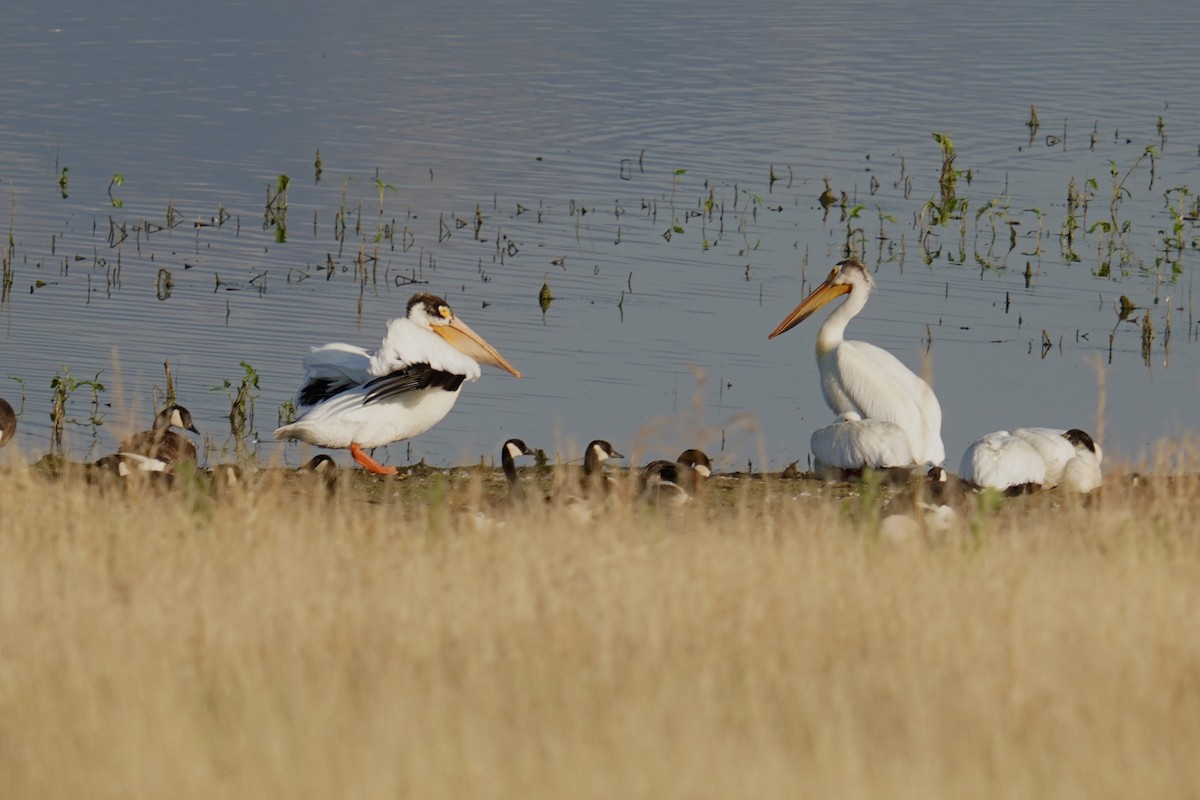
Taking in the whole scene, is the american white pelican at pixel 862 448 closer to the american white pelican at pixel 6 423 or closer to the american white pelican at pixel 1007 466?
the american white pelican at pixel 1007 466

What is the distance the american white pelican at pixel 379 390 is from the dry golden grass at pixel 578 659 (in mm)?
2910

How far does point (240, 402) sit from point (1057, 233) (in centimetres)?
825

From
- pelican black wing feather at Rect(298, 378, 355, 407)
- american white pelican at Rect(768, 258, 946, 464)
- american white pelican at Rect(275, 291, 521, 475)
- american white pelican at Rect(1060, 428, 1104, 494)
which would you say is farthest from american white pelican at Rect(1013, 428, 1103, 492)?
pelican black wing feather at Rect(298, 378, 355, 407)

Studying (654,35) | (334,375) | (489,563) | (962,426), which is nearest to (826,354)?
(962,426)

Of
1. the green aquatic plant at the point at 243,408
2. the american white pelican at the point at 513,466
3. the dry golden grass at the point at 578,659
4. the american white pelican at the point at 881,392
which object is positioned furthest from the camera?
the green aquatic plant at the point at 243,408

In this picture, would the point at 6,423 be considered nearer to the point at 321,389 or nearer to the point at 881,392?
the point at 321,389

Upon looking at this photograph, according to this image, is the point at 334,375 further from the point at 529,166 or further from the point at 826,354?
the point at 529,166

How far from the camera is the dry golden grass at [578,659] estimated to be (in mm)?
4094

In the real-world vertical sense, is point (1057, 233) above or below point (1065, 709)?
above

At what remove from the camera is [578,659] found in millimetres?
4895

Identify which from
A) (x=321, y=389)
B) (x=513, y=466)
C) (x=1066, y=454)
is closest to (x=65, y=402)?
(x=321, y=389)

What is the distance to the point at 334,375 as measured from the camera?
32.8 feet

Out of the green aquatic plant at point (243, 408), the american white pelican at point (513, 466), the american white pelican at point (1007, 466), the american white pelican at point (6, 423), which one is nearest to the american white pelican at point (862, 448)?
the american white pelican at point (1007, 466)

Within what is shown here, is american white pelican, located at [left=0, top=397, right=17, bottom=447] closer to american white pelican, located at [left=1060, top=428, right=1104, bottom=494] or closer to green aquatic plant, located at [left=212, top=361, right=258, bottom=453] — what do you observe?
green aquatic plant, located at [left=212, top=361, right=258, bottom=453]
